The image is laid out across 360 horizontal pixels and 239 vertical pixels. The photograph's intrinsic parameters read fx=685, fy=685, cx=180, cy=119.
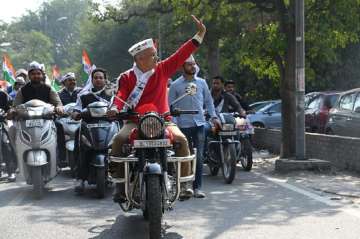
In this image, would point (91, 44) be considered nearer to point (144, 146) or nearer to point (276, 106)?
point (276, 106)

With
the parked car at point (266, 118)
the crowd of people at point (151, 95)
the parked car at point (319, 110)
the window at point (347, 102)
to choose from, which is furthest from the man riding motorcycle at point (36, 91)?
the parked car at point (266, 118)

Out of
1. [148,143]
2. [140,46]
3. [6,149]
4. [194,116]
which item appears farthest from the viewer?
[6,149]

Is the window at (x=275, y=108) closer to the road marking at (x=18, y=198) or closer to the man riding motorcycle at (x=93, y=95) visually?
the man riding motorcycle at (x=93, y=95)

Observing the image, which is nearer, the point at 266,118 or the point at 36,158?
the point at 36,158

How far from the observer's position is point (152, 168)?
606cm

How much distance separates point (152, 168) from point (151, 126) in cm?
39

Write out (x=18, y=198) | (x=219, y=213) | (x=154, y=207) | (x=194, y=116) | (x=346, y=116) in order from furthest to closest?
(x=346, y=116)
(x=18, y=198)
(x=194, y=116)
(x=219, y=213)
(x=154, y=207)

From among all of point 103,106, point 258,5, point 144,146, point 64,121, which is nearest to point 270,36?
point 258,5

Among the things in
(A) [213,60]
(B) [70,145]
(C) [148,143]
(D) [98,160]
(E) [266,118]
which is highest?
(A) [213,60]

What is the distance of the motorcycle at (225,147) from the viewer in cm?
1054

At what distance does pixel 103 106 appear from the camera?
30.5 ft

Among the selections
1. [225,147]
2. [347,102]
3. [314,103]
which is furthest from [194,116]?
[314,103]

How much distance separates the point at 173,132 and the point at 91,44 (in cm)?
5210

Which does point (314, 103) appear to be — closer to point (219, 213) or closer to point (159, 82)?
point (219, 213)
